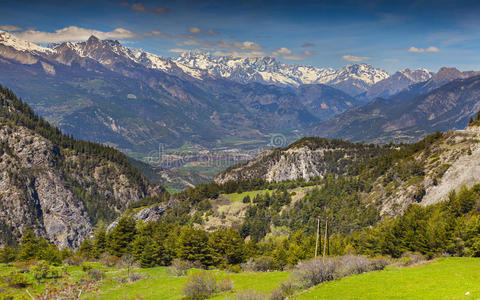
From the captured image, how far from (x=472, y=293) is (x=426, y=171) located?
123 metres

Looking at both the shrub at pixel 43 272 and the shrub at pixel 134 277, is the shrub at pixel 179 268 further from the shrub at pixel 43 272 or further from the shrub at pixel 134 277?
the shrub at pixel 43 272

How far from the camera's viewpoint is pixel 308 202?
17962 centimetres

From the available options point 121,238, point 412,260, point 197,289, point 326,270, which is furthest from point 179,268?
point 412,260

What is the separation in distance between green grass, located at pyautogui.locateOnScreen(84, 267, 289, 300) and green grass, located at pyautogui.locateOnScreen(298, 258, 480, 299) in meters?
11.5

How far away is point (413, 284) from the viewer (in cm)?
4122

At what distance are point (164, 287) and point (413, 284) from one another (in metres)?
38.7

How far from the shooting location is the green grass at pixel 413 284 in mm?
36312

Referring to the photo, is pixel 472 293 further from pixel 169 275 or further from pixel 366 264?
pixel 169 275

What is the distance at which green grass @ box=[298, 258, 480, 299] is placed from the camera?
36.3 metres

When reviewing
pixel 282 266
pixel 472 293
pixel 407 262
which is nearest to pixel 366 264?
pixel 407 262

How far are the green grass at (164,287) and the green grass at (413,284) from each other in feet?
37.6

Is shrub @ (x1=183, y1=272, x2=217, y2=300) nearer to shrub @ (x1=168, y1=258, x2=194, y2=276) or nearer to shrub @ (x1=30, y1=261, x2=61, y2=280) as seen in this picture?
shrub @ (x1=168, y1=258, x2=194, y2=276)

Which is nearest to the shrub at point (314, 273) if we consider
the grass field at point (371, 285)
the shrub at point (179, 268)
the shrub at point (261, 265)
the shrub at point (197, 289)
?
the grass field at point (371, 285)

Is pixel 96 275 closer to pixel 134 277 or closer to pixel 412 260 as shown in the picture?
pixel 134 277
